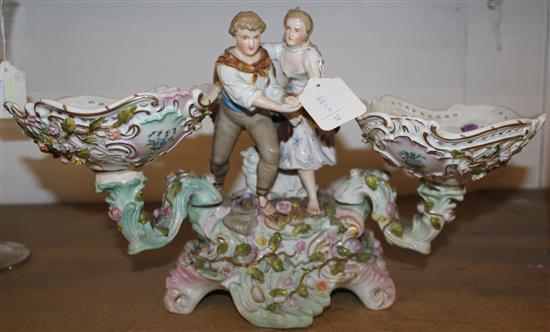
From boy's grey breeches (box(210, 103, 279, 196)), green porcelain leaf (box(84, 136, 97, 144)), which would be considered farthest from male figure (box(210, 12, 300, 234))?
green porcelain leaf (box(84, 136, 97, 144))

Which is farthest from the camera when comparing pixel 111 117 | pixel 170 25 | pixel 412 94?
pixel 412 94

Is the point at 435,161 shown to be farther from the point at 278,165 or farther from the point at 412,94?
the point at 412,94

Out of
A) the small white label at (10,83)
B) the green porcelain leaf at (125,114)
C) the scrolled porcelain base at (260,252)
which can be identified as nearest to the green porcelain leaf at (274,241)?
the scrolled porcelain base at (260,252)

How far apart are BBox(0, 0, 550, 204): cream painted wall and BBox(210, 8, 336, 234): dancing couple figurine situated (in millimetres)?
A: 323

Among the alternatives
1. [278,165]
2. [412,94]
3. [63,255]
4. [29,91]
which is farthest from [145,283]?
[412,94]

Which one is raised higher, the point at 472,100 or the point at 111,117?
the point at 111,117

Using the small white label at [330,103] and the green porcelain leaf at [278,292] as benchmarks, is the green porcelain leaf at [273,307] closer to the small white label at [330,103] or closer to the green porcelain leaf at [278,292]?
the green porcelain leaf at [278,292]

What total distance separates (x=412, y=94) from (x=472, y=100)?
0.19 meters

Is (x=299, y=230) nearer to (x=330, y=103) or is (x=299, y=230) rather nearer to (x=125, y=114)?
(x=330, y=103)

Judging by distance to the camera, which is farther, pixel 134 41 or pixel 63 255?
pixel 134 41

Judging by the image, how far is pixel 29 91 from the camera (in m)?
1.81

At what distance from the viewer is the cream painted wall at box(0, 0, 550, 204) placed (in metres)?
1.72

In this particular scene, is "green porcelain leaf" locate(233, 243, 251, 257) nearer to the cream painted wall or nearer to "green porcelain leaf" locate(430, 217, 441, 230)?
"green porcelain leaf" locate(430, 217, 441, 230)

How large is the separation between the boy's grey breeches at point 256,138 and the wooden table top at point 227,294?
0.89 ft
